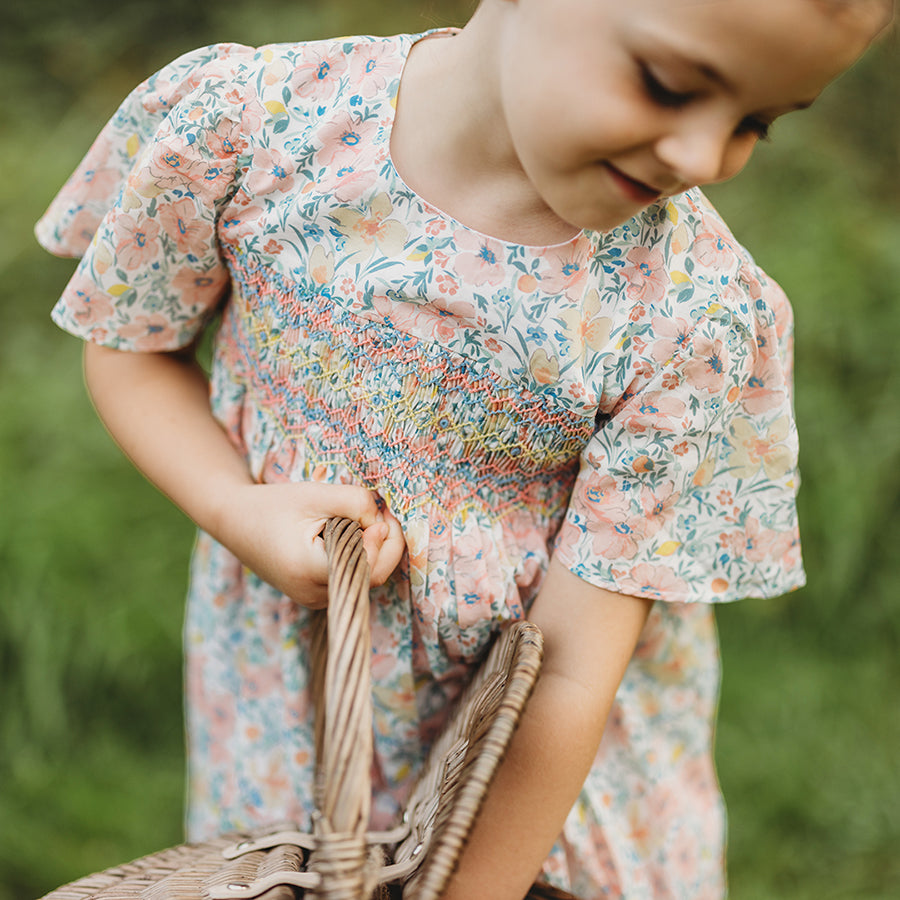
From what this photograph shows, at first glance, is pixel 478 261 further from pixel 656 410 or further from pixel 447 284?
pixel 656 410

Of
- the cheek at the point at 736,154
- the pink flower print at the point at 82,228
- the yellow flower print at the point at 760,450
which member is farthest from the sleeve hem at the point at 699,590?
the pink flower print at the point at 82,228

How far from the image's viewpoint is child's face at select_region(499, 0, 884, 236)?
583mm

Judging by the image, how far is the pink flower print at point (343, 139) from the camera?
2.66 feet

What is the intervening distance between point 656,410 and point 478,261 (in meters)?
0.20

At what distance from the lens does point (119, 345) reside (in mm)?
949

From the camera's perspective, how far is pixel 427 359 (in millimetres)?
824

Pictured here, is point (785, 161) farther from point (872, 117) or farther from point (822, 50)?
point (822, 50)

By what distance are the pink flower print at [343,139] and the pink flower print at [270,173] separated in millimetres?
30

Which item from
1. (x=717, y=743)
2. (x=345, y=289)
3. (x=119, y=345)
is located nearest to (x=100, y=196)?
(x=119, y=345)

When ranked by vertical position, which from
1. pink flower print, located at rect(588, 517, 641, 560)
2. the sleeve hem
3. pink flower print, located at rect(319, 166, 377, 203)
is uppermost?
pink flower print, located at rect(319, 166, 377, 203)

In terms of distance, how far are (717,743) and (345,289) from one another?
1.37m

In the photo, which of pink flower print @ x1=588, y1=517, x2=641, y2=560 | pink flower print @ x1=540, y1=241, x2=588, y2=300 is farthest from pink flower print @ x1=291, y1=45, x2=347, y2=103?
pink flower print @ x1=588, y1=517, x2=641, y2=560

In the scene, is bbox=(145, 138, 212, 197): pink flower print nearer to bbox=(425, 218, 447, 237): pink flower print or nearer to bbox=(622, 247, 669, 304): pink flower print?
bbox=(425, 218, 447, 237): pink flower print

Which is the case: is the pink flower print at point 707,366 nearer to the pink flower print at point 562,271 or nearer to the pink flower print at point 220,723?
the pink flower print at point 562,271
